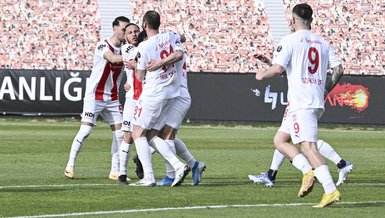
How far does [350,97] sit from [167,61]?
2164 cm

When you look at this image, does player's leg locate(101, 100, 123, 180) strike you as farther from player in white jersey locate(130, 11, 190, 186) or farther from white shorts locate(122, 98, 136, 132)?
player in white jersey locate(130, 11, 190, 186)

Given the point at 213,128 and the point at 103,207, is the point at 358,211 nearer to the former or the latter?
the point at 103,207

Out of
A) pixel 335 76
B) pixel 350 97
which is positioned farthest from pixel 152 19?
pixel 350 97

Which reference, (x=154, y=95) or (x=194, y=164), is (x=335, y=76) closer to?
(x=154, y=95)

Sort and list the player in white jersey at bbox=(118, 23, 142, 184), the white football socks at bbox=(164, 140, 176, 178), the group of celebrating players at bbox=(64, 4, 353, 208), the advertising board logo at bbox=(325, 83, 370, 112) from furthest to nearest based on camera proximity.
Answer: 1. the advertising board logo at bbox=(325, 83, 370, 112)
2. the player in white jersey at bbox=(118, 23, 142, 184)
3. the white football socks at bbox=(164, 140, 176, 178)
4. the group of celebrating players at bbox=(64, 4, 353, 208)

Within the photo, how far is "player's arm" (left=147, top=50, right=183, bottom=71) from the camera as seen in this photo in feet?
42.1

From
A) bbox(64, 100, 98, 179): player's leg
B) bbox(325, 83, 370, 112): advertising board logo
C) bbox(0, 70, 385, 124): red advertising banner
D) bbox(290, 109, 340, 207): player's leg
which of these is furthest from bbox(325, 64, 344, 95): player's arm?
bbox(325, 83, 370, 112): advertising board logo

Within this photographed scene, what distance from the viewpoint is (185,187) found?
1302 centimetres

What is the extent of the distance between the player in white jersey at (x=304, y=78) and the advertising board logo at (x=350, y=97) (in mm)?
22970

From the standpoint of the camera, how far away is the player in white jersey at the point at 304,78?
10.6 meters

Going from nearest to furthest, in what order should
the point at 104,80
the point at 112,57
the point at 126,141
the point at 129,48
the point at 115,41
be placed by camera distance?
the point at 129,48 → the point at 126,141 → the point at 112,57 → the point at 115,41 → the point at 104,80

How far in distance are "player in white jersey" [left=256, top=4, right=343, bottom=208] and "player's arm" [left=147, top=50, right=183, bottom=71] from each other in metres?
2.25

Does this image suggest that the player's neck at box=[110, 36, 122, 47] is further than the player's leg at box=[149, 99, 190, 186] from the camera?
Yes

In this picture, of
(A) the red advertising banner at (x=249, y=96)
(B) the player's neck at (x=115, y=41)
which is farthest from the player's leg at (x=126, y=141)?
(A) the red advertising banner at (x=249, y=96)
